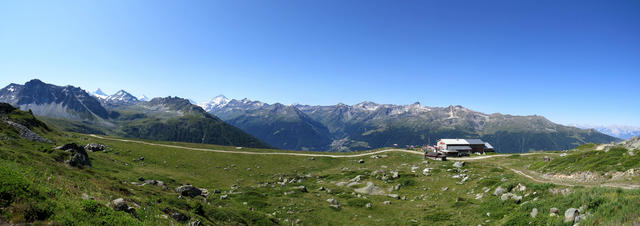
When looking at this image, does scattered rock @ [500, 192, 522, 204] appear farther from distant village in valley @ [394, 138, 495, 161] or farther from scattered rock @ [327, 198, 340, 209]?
distant village in valley @ [394, 138, 495, 161]

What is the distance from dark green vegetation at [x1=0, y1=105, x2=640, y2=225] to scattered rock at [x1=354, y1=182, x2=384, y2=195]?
1.80 metres

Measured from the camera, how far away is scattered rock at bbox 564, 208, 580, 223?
53.4 feet

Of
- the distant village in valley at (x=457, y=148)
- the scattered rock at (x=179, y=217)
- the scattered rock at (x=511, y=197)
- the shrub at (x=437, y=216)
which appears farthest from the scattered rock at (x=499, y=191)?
the distant village in valley at (x=457, y=148)

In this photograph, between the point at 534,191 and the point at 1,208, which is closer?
the point at 1,208

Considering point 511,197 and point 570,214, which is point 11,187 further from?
point 511,197

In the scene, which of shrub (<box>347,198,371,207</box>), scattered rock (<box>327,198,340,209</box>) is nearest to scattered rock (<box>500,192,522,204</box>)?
shrub (<box>347,198,371,207</box>)

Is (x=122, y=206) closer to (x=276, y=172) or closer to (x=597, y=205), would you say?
(x=597, y=205)

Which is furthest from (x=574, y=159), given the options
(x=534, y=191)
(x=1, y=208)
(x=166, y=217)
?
(x=1, y=208)

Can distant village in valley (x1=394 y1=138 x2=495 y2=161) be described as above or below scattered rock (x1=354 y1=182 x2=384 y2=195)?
above

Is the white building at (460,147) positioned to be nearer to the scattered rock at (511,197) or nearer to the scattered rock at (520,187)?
the scattered rock at (520,187)

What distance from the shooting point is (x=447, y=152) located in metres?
103

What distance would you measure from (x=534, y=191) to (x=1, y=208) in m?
36.5

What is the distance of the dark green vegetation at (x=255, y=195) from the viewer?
1159 centimetres

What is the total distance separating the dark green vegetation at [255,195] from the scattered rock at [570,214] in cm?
57
